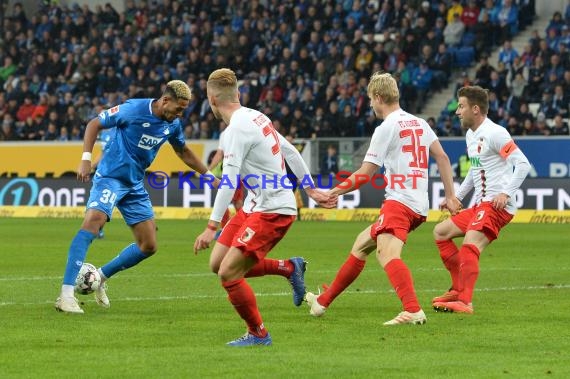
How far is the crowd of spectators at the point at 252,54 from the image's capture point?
3478cm

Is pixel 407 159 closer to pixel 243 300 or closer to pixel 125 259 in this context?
pixel 243 300

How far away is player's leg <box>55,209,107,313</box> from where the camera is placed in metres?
11.4

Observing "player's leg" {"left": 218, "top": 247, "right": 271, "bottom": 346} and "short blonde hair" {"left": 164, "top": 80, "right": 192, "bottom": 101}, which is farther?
"short blonde hair" {"left": 164, "top": 80, "right": 192, "bottom": 101}

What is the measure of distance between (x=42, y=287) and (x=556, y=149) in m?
18.3

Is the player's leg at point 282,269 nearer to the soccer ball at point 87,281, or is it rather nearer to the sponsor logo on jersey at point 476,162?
the soccer ball at point 87,281

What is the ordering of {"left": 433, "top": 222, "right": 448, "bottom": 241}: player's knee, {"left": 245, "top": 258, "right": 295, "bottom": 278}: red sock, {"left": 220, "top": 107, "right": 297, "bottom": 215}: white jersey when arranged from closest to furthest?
{"left": 220, "top": 107, "right": 297, "bottom": 215}: white jersey → {"left": 245, "top": 258, "right": 295, "bottom": 278}: red sock → {"left": 433, "top": 222, "right": 448, "bottom": 241}: player's knee

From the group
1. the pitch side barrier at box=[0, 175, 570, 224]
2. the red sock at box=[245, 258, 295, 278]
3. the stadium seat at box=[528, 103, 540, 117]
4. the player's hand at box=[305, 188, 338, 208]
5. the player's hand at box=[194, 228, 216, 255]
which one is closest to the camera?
the player's hand at box=[194, 228, 216, 255]

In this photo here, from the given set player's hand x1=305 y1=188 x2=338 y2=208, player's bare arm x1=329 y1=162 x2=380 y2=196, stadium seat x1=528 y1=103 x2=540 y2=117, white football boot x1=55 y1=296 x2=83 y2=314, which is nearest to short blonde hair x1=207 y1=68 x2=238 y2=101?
player's hand x1=305 y1=188 x2=338 y2=208

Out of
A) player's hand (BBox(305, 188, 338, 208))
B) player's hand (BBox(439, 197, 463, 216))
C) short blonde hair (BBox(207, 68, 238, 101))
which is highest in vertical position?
short blonde hair (BBox(207, 68, 238, 101))

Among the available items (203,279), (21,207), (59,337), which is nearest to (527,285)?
(203,279)

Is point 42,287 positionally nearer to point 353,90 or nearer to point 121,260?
point 121,260

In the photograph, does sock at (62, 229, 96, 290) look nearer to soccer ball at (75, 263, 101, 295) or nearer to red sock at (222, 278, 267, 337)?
soccer ball at (75, 263, 101, 295)

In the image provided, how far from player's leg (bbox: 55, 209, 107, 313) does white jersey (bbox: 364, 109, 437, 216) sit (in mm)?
2783

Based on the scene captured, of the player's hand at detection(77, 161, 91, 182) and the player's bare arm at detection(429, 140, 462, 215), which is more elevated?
the player's bare arm at detection(429, 140, 462, 215)
